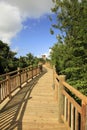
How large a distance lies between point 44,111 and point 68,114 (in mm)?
2781

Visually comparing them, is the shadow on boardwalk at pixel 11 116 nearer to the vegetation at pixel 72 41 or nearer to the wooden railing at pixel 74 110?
the wooden railing at pixel 74 110

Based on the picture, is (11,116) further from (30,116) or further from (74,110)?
(74,110)

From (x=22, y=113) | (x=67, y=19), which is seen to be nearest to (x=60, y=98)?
(x=22, y=113)

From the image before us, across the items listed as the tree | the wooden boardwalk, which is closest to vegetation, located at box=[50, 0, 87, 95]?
the wooden boardwalk

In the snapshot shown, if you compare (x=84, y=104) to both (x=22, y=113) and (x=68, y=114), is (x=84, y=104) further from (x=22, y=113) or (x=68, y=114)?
(x=22, y=113)

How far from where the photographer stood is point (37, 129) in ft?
18.9

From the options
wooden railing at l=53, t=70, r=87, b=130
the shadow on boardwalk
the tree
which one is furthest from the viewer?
the tree

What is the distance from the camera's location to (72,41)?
51.5 ft

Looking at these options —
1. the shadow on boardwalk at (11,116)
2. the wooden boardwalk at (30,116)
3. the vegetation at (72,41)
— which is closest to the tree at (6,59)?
the vegetation at (72,41)

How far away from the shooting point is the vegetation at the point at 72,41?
43.8ft

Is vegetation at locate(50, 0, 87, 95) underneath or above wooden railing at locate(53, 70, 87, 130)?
above

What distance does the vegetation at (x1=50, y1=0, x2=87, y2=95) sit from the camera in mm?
13336

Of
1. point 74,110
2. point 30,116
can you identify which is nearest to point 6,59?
point 30,116

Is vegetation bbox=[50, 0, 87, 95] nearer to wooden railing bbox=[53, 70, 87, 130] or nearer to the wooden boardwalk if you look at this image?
the wooden boardwalk
